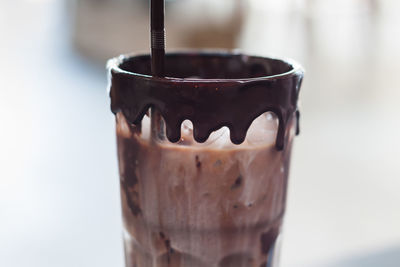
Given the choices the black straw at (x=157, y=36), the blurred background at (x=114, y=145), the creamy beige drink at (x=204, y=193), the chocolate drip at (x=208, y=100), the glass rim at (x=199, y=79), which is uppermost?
the black straw at (x=157, y=36)

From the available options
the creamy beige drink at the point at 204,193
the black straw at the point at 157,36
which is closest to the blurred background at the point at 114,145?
the creamy beige drink at the point at 204,193

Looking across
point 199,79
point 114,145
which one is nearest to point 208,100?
point 199,79

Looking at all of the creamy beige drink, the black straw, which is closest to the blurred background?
the creamy beige drink

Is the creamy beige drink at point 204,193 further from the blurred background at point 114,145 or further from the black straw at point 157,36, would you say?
the blurred background at point 114,145

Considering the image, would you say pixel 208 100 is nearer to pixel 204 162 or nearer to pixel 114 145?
pixel 204 162

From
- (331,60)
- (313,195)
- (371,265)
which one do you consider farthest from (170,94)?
(331,60)

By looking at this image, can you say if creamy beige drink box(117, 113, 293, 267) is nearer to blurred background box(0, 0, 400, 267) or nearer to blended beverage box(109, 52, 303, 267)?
blended beverage box(109, 52, 303, 267)

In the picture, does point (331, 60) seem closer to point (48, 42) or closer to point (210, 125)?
point (48, 42)
